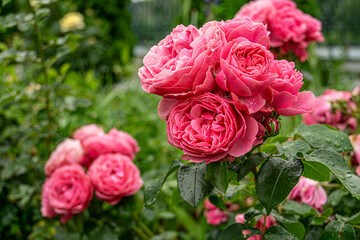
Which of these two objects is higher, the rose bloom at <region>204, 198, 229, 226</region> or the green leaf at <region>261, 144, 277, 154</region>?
the green leaf at <region>261, 144, 277, 154</region>

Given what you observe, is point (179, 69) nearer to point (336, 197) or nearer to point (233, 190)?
point (233, 190)

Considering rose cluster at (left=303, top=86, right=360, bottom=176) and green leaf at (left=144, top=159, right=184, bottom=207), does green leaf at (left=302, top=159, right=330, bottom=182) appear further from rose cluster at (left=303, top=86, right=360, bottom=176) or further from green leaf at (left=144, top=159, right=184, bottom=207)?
rose cluster at (left=303, top=86, right=360, bottom=176)

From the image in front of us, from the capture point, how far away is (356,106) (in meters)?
1.12

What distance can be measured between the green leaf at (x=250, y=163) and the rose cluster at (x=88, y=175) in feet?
1.78

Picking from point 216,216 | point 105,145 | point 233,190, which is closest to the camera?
point 233,190

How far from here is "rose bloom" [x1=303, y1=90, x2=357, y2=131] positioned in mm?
1063

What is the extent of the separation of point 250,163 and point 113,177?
1.85 feet

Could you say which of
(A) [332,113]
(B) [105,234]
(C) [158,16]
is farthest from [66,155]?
(C) [158,16]

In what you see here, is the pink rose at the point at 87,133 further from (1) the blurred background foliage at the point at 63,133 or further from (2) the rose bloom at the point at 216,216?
(2) the rose bloom at the point at 216,216

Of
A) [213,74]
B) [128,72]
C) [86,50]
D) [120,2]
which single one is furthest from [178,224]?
[120,2]

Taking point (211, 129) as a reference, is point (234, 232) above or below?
below

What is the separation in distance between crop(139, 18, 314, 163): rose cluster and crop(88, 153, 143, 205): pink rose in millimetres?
541

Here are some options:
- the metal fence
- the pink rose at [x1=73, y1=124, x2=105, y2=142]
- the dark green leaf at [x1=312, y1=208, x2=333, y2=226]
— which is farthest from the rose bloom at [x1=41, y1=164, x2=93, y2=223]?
the metal fence

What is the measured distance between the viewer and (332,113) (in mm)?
1066
